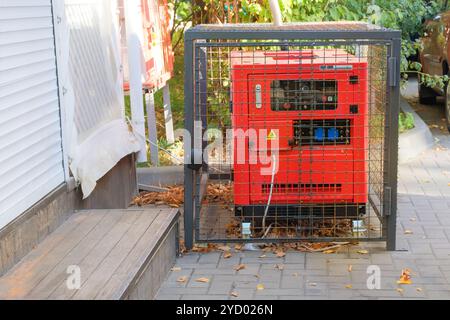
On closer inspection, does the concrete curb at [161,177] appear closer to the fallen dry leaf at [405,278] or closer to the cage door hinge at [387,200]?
the cage door hinge at [387,200]

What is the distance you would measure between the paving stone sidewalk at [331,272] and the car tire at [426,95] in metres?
6.24

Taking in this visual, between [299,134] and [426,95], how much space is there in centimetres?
749

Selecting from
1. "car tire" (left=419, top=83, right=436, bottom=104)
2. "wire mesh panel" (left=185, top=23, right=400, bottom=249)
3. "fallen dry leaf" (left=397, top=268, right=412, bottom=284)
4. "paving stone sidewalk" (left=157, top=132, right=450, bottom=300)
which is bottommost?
"paving stone sidewalk" (left=157, top=132, right=450, bottom=300)

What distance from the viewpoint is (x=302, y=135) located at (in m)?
6.14

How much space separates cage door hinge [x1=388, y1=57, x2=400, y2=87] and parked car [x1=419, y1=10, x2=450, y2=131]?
5.26m

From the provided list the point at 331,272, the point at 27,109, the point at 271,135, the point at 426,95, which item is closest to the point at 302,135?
the point at 271,135

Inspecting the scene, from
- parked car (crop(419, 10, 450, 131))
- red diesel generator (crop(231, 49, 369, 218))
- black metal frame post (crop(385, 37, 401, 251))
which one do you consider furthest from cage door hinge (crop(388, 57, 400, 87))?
parked car (crop(419, 10, 450, 131))

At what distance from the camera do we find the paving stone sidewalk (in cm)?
529

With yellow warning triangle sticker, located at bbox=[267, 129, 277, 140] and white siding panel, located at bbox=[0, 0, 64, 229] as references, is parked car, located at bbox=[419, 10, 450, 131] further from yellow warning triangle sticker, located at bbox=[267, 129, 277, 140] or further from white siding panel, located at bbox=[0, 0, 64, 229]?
white siding panel, located at bbox=[0, 0, 64, 229]

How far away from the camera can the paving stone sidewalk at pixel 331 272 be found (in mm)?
5285

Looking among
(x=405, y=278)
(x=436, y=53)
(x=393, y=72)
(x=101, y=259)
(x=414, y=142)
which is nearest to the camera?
(x=101, y=259)

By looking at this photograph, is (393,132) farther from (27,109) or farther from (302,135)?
(27,109)

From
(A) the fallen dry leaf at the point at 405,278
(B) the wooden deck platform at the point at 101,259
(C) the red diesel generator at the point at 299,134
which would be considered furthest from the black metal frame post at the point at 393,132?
(B) the wooden deck platform at the point at 101,259
